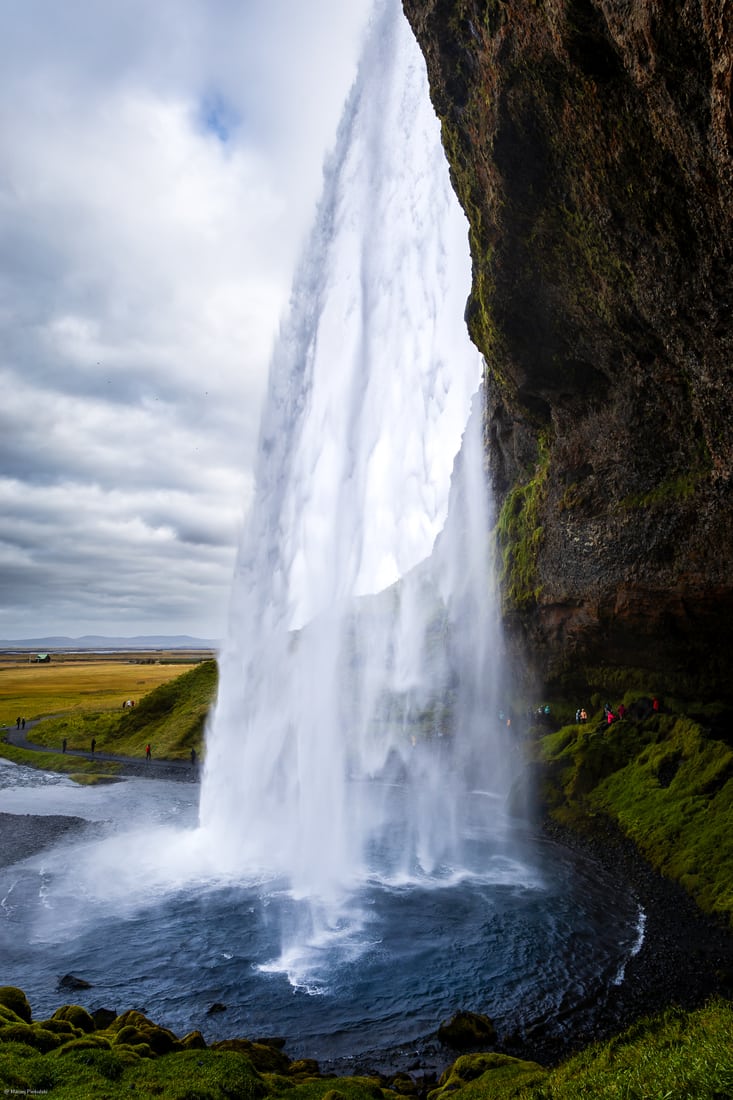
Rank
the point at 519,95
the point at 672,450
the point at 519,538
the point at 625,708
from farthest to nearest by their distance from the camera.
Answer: the point at 519,538
the point at 625,708
the point at 672,450
the point at 519,95

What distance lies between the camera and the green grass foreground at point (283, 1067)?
35.7 ft

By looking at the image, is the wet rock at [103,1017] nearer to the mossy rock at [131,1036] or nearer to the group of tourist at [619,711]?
the mossy rock at [131,1036]

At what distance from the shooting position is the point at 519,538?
1813 inches

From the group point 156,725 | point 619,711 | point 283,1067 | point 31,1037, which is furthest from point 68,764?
point 283,1067

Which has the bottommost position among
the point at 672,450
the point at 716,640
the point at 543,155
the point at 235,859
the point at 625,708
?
the point at 235,859

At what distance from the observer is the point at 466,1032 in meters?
17.4

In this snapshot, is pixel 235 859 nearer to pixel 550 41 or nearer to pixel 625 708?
pixel 625 708

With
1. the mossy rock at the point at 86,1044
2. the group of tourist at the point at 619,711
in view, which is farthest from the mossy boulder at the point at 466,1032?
the group of tourist at the point at 619,711

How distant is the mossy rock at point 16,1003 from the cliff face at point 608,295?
2717 cm

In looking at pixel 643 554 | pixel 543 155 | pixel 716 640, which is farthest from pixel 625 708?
pixel 543 155

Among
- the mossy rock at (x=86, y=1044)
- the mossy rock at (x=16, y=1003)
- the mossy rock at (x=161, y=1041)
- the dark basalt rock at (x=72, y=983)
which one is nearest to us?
the mossy rock at (x=86, y=1044)

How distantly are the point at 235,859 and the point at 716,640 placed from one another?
86.3ft

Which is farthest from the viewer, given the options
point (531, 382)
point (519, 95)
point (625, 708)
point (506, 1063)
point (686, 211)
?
point (625, 708)

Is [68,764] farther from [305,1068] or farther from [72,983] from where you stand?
[305,1068]
